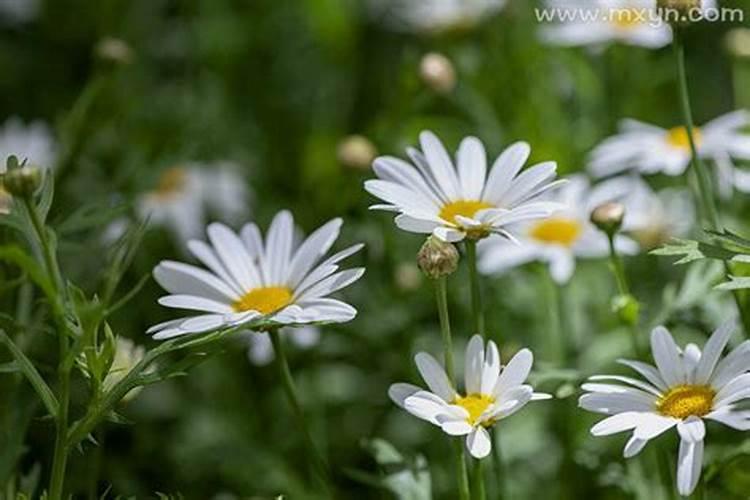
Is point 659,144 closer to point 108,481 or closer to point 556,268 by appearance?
point 556,268

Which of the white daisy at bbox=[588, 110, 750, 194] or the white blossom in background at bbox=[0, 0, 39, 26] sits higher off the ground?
the white blossom in background at bbox=[0, 0, 39, 26]

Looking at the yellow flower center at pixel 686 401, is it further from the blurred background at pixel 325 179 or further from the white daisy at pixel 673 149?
the white daisy at pixel 673 149

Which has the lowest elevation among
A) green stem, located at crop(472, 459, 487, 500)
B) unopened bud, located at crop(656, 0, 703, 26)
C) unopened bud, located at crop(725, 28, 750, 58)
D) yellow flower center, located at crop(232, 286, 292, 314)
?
green stem, located at crop(472, 459, 487, 500)

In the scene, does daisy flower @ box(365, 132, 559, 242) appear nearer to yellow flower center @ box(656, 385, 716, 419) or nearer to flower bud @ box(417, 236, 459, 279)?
flower bud @ box(417, 236, 459, 279)

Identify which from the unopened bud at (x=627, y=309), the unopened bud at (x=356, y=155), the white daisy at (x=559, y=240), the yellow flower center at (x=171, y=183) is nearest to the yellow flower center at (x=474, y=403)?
the unopened bud at (x=627, y=309)

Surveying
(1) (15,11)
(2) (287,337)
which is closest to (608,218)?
(2) (287,337)

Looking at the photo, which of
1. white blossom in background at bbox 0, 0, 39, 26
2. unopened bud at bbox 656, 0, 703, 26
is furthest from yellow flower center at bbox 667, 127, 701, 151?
white blossom in background at bbox 0, 0, 39, 26

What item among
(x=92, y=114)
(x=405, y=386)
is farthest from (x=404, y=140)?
(x=405, y=386)

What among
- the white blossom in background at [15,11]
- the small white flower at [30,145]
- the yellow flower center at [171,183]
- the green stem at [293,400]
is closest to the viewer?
the green stem at [293,400]
